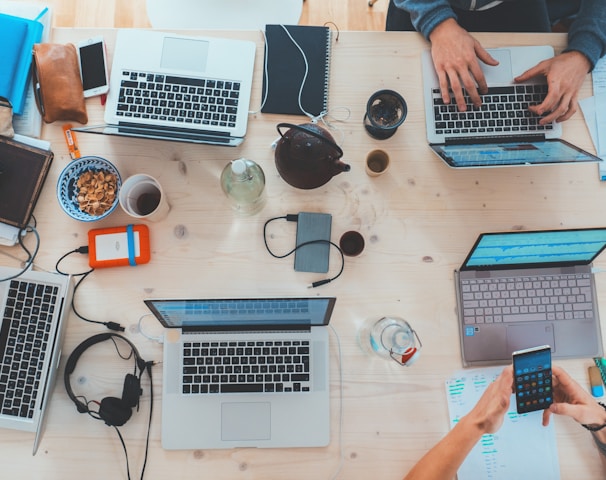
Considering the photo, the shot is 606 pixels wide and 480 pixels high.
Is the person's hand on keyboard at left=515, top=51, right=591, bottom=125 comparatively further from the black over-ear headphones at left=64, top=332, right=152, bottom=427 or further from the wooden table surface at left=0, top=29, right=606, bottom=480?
the black over-ear headphones at left=64, top=332, right=152, bottom=427

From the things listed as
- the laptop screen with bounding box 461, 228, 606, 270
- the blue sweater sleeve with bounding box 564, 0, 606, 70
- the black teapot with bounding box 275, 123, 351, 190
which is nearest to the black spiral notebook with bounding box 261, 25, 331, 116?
the black teapot with bounding box 275, 123, 351, 190

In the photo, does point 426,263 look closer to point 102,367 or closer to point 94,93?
point 102,367

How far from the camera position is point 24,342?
38.4 inches

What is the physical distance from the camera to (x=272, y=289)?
1059 millimetres

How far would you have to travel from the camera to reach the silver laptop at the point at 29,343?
0.96 meters

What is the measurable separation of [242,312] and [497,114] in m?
0.79

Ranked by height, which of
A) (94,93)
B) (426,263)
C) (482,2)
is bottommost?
(426,263)

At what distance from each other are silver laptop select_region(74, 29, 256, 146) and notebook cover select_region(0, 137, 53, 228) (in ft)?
0.46

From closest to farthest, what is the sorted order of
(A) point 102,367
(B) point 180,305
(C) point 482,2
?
(B) point 180,305, (A) point 102,367, (C) point 482,2

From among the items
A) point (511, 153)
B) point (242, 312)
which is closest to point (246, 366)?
point (242, 312)

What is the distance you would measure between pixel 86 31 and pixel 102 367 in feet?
2.78

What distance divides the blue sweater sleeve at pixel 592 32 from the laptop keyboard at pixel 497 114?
0.44ft

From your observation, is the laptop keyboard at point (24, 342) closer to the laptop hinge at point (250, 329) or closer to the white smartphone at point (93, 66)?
the laptop hinge at point (250, 329)

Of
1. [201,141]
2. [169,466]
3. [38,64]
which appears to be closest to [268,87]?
[201,141]
